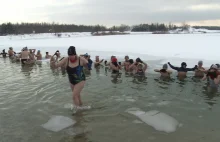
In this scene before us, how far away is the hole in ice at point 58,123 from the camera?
538 cm

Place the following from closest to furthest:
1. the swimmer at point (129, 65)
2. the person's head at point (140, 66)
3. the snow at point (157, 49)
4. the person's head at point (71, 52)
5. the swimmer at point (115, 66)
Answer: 1. the person's head at point (71, 52)
2. the person's head at point (140, 66)
3. the swimmer at point (115, 66)
4. the swimmer at point (129, 65)
5. the snow at point (157, 49)

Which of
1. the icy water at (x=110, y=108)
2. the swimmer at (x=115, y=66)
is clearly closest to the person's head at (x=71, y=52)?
the icy water at (x=110, y=108)

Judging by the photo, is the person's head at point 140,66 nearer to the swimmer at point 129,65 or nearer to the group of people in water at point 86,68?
the group of people in water at point 86,68

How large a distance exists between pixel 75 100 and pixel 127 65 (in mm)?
6244

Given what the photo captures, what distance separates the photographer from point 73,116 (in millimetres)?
6098

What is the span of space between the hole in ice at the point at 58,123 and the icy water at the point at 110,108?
126 millimetres

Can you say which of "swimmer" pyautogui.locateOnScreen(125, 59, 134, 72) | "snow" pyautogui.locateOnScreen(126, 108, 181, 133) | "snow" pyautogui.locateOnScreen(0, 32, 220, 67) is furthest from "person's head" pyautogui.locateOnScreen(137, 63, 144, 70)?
"snow" pyautogui.locateOnScreen(126, 108, 181, 133)

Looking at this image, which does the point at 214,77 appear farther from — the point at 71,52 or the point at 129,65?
the point at 71,52

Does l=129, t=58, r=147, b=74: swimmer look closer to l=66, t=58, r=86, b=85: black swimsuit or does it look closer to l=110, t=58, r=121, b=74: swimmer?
l=110, t=58, r=121, b=74: swimmer

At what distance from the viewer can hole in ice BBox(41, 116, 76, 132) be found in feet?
17.6

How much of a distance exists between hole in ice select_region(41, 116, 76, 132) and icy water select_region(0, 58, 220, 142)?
0.13m

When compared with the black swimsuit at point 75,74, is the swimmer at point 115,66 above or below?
below

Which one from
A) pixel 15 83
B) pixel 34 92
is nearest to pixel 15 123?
pixel 34 92

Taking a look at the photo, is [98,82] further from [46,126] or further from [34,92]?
[46,126]
